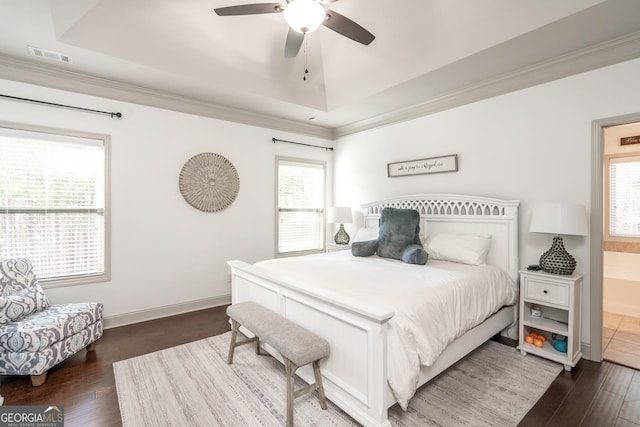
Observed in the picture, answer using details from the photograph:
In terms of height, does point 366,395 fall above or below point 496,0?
below

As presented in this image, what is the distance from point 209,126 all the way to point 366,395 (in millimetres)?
3745

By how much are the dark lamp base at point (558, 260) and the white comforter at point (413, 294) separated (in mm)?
387

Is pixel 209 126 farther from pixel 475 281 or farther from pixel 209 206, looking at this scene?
pixel 475 281

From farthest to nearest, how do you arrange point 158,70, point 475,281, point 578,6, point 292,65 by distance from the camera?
1. point 292,65
2. point 158,70
3. point 475,281
4. point 578,6

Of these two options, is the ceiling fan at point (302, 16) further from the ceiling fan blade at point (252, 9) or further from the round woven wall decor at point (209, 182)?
the round woven wall decor at point (209, 182)

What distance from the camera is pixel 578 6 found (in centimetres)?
217

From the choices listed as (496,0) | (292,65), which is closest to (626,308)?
(496,0)

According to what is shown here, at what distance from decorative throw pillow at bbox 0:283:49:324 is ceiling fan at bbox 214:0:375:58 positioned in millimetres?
2801

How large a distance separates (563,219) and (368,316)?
208 centimetres

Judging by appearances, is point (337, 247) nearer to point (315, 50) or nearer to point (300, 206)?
point (300, 206)

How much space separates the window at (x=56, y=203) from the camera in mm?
2932

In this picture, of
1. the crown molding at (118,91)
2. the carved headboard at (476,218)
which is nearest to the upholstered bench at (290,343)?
the carved headboard at (476,218)

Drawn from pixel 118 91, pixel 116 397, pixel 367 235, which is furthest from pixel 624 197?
pixel 118 91

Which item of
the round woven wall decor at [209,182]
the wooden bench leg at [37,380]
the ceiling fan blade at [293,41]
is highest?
the ceiling fan blade at [293,41]
